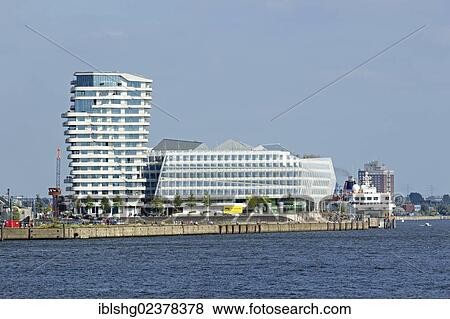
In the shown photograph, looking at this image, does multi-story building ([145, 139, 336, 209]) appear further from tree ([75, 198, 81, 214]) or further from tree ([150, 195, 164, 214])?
tree ([75, 198, 81, 214])

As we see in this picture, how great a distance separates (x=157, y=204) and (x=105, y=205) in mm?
9479

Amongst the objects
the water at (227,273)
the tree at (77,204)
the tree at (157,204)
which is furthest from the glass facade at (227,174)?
the water at (227,273)

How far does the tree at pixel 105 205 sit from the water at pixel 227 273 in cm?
9653

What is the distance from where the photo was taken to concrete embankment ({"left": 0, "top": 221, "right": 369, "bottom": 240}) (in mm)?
126438

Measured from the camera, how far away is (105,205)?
194 meters

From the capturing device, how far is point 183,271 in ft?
215

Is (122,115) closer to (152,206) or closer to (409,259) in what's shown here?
(152,206)

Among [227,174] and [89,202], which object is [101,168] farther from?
[227,174]

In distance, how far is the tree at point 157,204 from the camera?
19196cm

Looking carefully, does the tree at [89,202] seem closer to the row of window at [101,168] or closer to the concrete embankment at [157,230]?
the row of window at [101,168]

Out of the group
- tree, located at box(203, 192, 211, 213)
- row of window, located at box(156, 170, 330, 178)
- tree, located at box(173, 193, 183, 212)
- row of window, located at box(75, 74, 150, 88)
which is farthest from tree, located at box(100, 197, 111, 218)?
row of window, located at box(75, 74, 150, 88)

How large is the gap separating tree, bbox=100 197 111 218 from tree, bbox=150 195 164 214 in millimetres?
7782

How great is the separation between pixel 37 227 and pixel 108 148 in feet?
215
